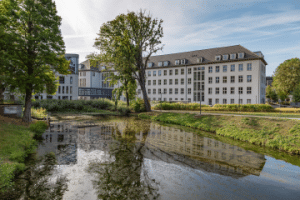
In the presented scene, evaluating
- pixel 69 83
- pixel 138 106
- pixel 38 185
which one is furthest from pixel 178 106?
pixel 69 83

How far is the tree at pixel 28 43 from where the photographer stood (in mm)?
13531

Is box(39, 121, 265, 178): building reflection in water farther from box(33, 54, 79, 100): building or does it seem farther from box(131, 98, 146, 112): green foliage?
box(33, 54, 79, 100): building

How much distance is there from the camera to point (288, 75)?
1876 inches

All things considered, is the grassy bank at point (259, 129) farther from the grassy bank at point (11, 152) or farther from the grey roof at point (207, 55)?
the grey roof at point (207, 55)

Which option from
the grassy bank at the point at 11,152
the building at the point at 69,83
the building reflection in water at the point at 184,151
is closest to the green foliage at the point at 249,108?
the building reflection in water at the point at 184,151

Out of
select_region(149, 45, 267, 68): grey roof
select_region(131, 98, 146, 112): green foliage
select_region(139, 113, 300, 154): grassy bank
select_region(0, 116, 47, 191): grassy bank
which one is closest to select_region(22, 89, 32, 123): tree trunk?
select_region(0, 116, 47, 191): grassy bank

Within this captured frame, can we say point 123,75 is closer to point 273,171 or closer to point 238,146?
point 238,146

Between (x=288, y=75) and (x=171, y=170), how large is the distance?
53.1 m

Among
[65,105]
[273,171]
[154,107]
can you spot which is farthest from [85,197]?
[65,105]

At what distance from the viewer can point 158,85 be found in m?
62.1

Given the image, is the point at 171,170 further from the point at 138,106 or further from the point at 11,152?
the point at 138,106

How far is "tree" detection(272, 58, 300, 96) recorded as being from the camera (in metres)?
47.2

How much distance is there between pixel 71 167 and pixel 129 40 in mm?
23565

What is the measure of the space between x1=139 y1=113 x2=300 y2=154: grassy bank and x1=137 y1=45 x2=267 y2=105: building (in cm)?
2269
